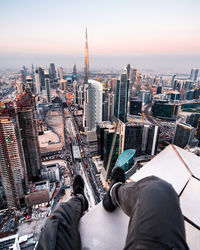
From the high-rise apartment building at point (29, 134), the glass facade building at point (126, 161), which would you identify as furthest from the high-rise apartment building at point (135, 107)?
the high-rise apartment building at point (29, 134)

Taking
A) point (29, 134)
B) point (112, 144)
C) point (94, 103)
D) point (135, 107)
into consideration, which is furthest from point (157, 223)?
point (135, 107)

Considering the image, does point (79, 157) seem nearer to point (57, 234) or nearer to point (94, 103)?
point (94, 103)

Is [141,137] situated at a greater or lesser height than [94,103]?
lesser

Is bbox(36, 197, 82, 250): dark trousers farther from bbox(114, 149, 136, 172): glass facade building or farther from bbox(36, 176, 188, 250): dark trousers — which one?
bbox(114, 149, 136, 172): glass facade building

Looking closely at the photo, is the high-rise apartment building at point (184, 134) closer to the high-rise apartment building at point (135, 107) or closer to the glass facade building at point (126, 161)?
the glass facade building at point (126, 161)

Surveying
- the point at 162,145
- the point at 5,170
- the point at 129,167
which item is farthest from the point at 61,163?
the point at 162,145

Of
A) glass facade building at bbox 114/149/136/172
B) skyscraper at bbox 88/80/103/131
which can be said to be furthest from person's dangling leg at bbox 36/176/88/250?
skyscraper at bbox 88/80/103/131

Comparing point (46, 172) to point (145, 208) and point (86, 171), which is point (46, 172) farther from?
point (145, 208)

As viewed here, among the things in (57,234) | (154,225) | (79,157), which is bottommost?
(79,157)
